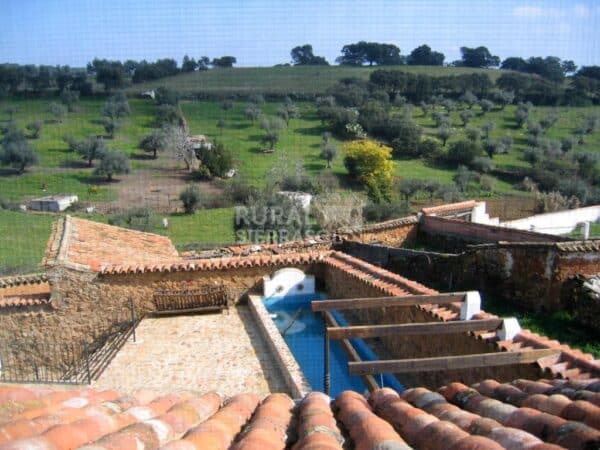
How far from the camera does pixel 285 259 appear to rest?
11859 mm

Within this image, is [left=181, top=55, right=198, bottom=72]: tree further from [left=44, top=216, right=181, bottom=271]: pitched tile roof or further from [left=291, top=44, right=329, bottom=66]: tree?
[left=44, top=216, right=181, bottom=271]: pitched tile roof

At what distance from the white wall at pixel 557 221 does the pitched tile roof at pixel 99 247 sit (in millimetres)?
13688

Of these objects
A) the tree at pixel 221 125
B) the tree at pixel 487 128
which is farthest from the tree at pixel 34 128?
the tree at pixel 487 128

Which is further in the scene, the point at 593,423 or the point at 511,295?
the point at 511,295

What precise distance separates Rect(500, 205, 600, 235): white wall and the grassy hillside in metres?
47.2

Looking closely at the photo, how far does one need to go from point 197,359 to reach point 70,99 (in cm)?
5756

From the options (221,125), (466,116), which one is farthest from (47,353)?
(466,116)

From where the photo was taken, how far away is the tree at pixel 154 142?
44719 mm

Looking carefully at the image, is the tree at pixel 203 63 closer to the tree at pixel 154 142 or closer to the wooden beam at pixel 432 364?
the tree at pixel 154 142

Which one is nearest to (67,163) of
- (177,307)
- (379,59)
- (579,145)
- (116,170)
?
(116,170)

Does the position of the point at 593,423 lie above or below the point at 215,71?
below

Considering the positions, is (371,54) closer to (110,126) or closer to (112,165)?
(110,126)

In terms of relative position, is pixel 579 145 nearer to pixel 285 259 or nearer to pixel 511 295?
pixel 511 295

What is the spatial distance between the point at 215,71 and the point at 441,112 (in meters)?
39.6
